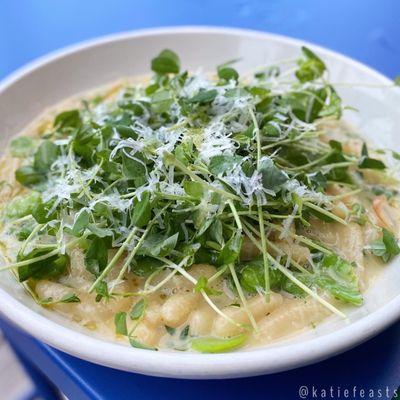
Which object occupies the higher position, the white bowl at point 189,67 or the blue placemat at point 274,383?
the white bowl at point 189,67

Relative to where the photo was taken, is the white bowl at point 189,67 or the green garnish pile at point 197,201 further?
the green garnish pile at point 197,201

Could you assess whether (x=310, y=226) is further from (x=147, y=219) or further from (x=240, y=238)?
(x=147, y=219)

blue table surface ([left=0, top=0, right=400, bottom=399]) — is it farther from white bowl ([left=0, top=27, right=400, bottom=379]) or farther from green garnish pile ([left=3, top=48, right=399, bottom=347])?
green garnish pile ([left=3, top=48, right=399, bottom=347])

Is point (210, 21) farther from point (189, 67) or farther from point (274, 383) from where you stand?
point (274, 383)

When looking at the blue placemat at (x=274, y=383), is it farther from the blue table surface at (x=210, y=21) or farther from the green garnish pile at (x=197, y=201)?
the blue table surface at (x=210, y=21)

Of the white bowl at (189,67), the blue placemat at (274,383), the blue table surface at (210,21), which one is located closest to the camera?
the white bowl at (189,67)

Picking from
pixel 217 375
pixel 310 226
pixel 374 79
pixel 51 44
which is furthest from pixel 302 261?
pixel 51 44

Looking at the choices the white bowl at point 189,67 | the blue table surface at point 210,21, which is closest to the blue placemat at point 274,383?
the white bowl at point 189,67
